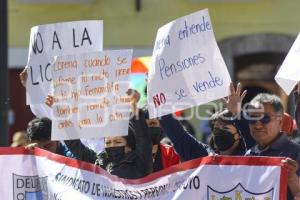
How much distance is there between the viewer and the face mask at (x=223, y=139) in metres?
4.93

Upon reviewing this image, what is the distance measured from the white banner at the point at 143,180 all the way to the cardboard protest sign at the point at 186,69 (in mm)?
416

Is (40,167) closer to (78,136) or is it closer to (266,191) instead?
(78,136)

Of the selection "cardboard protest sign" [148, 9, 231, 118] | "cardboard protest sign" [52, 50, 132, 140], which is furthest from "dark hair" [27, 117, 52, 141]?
"cardboard protest sign" [148, 9, 231, 118]

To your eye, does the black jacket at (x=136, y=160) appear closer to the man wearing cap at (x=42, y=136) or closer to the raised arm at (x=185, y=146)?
the raised arm at (x=185, y=146)

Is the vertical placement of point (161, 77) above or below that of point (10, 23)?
below

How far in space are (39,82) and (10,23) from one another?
7.61 m

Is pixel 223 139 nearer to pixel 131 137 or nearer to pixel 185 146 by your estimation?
pixel 185 146

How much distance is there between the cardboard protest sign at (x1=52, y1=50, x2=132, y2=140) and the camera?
4.89 m

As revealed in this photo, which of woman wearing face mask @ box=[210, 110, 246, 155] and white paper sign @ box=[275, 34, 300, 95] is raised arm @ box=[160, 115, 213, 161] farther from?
white paper sign @ box=[275, 34, 300, 95]

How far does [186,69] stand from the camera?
16.1ft

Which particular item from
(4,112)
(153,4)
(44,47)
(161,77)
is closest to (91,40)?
(44,47)

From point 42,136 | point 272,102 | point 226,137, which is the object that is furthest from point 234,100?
point 42,136

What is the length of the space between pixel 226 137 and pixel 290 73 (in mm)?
527

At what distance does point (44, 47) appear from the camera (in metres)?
5.55
